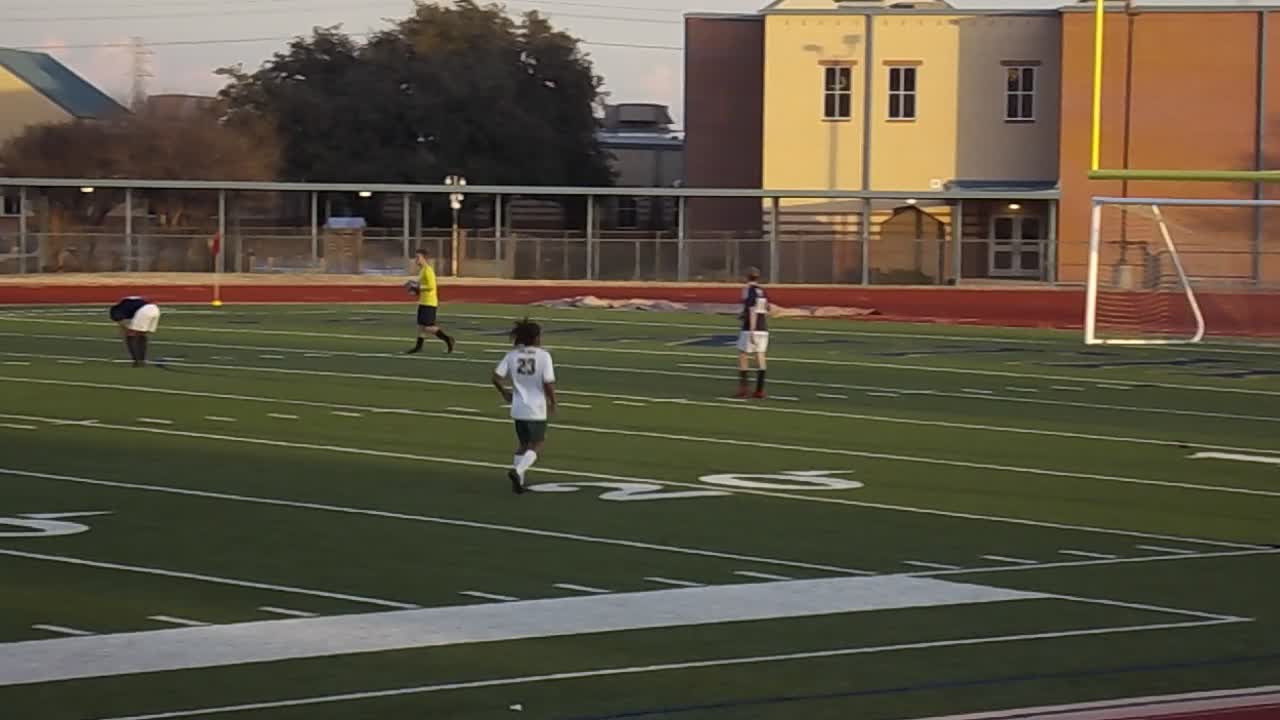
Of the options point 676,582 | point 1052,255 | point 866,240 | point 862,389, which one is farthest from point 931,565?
point 866,240

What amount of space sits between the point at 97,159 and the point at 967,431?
60.2 meters

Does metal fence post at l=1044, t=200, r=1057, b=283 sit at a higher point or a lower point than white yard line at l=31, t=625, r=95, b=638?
higher

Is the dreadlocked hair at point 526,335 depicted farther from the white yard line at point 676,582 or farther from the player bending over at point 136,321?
the player bending over at point 136,321

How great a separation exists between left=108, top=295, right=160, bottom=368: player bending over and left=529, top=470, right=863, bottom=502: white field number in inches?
Answer: 460

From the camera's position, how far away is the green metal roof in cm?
9231

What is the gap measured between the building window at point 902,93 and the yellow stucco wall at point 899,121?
17 centimetres

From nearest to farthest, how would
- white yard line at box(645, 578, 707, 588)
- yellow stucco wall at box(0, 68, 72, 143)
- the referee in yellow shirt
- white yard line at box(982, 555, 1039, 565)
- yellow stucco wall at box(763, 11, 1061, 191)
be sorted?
white yard line at box(645, 578, 707, 588) → white yard line at box(982, 555, 1039, 565) → the referee in yellow shirt → yellow stucco wall at box(763, 11, 1061, 191) → yellow stucco wall at box(0, 68, 72, 143)

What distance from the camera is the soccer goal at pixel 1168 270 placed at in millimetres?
33906

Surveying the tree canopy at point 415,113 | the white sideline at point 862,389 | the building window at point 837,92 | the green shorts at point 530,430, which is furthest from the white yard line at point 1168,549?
the tree canopy at point 415,113

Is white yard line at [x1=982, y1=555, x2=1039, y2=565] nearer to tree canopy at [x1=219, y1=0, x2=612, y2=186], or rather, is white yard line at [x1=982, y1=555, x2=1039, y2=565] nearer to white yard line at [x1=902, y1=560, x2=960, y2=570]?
white yard line at [x1=902, y1=560, x2=960, y2=570]

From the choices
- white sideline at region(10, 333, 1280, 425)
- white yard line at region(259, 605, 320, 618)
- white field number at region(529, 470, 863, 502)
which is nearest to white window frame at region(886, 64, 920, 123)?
white sideline at region(10, 333, 1280, 425)

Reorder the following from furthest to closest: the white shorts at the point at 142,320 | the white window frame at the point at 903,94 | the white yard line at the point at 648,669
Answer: the white window frame at the point at 903,94, the white shorts at the point at 142,320, the white yard line at the point at 648,669

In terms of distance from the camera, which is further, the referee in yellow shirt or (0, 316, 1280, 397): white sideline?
the referee in yellow shirt

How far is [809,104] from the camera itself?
62.1m
